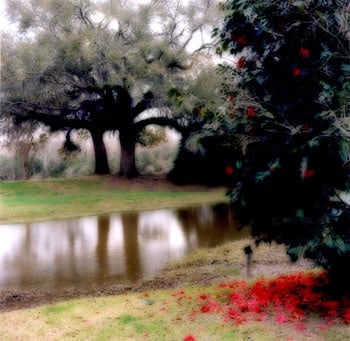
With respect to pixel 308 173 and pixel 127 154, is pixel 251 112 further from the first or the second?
pixel 127 154

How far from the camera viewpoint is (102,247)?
1077cm

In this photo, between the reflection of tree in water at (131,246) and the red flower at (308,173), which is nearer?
the red flower at (308,173)

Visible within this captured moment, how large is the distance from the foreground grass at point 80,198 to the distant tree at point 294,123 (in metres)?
11.5

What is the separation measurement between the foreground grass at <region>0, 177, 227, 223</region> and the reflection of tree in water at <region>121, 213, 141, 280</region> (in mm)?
1919

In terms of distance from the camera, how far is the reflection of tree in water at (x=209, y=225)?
37.7 ft

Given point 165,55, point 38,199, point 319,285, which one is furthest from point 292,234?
point 165,55

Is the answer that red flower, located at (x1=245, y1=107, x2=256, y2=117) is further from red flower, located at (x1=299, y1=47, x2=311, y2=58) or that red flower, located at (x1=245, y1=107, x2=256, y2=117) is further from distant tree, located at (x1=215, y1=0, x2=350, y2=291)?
red flower, located at (x1=299, y1=47, x2=311, y2=58)

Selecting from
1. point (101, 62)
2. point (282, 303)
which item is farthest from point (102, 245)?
point (101, 62)

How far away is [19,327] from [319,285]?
3744 mm

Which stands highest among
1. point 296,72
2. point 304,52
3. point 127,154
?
point 304,52

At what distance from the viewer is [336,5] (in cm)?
488

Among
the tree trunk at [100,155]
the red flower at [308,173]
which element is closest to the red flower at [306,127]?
the red flower at [308,173]

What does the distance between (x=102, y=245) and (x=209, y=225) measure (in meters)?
3.77

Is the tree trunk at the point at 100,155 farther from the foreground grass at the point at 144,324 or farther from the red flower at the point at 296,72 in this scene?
the red flower at the point at 296,72
